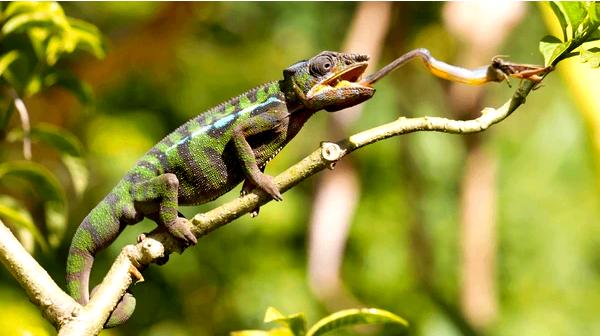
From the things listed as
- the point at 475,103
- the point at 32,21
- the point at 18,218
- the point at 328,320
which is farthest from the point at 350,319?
the point at 475,103

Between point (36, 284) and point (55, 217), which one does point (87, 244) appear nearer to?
point (36, 284)

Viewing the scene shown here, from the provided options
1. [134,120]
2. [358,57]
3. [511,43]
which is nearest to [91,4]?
[134,120]

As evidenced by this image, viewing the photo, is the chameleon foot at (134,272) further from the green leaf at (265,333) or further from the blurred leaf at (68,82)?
the blurred leaf at (68,82)

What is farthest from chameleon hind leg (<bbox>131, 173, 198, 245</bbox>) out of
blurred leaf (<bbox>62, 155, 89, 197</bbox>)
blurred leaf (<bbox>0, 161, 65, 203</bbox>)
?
blurred leaf (<bbox>62, 155, 89, 197</bbox>)

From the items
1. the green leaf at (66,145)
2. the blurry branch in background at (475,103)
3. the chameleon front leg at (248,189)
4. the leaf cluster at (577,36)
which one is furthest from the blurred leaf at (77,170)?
the blurry branch in background at (475,103)

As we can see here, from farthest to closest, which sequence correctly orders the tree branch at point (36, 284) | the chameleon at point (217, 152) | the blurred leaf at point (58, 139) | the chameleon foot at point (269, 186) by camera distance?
the blurred leaf at point (58, 139), the chameleon at point (217, 152), the chameleon foot at point (269, 186), the tree branch at point (36, 284)

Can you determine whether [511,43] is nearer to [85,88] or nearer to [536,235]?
[536,235]

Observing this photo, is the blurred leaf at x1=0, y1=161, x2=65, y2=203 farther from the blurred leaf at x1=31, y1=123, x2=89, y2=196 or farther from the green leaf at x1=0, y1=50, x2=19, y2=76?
the green leaf at x1=0, y1=50, x2=19, y2=76
